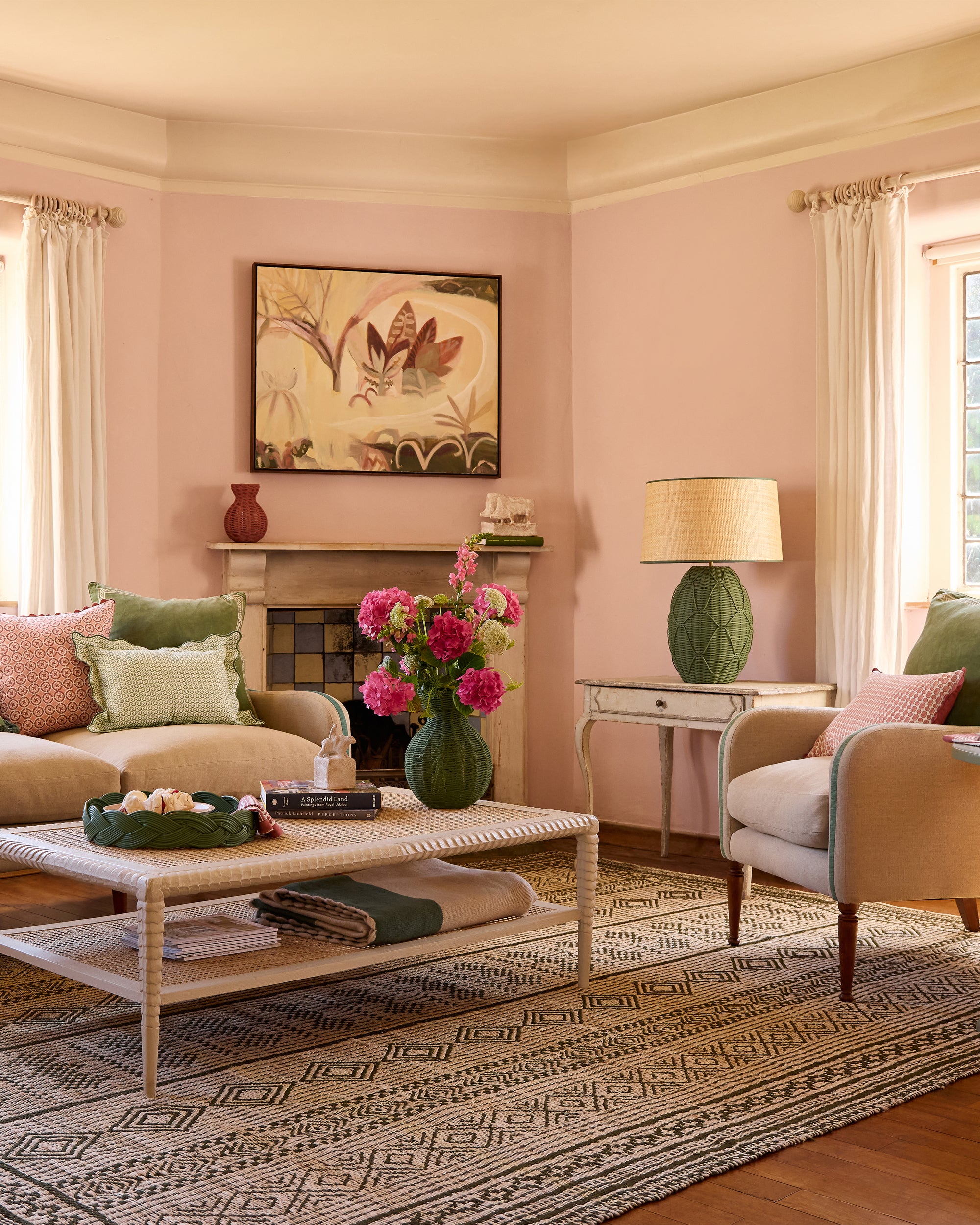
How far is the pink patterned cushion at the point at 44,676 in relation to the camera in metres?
4.14

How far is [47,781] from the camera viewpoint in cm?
359

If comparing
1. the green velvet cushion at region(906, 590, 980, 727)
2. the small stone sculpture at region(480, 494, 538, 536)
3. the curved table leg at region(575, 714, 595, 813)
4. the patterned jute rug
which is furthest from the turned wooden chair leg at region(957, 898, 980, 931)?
the small stone sculpture at region(480, 494, 538, 536)

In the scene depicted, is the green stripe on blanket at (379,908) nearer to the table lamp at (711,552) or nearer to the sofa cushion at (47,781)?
the sofa cushion at (47,781)

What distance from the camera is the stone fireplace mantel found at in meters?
5.38

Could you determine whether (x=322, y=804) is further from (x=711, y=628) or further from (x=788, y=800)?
(x=711, y=628)

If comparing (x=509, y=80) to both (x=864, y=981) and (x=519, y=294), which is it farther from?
(x=864, y=981)

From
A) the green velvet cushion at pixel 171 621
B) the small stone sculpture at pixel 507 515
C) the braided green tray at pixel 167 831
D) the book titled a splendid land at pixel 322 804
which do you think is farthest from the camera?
the small stone sculpture at pixel 507 515

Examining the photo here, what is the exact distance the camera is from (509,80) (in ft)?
16.3

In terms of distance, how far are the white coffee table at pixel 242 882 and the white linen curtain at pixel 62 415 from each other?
224 cm

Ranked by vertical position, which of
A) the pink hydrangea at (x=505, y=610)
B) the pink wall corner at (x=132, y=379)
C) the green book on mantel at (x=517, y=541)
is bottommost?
the pink hydrangea at (x=505, y=610)

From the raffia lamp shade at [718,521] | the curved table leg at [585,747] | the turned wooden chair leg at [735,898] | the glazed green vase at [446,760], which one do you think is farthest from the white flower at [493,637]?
the curved table leg at [585,747]

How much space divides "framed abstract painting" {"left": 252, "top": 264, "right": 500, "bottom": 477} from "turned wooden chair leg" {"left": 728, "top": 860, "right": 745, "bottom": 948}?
254 cm

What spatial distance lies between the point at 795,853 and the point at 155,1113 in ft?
5.57

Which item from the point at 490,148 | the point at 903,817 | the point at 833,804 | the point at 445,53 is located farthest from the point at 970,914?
the point at 490,148
